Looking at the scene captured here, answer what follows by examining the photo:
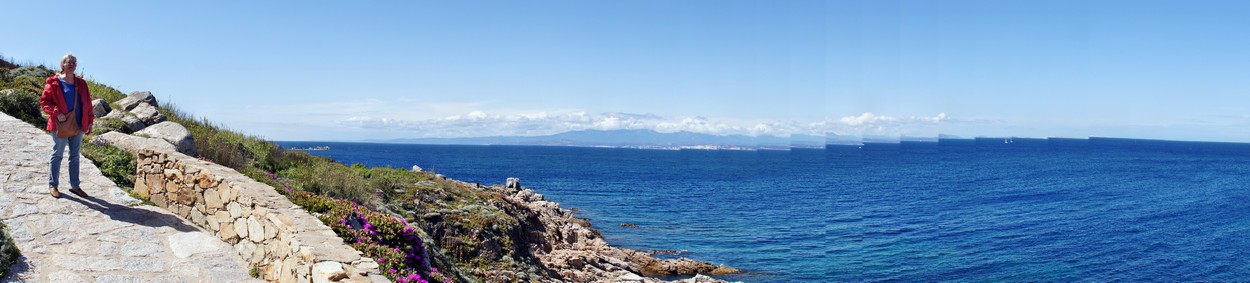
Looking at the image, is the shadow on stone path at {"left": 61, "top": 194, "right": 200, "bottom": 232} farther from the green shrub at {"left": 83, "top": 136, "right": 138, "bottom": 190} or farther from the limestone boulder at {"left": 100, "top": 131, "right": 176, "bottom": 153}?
the limestone boulder at {"left": 100, "top": 131, "right": 176, "bottom": 153}

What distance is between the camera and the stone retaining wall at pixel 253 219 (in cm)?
845

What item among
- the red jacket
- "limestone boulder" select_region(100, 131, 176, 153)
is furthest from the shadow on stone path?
"limestone boulder" select_region(100, 131, 176, 153)

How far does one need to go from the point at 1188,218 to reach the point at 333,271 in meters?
57.1

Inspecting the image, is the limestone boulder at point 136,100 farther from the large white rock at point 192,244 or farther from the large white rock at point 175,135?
the large white rock at point 192,244

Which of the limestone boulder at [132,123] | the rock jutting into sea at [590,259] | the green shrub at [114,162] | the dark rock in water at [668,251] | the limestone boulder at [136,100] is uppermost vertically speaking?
the limestone boulder at [136,100]

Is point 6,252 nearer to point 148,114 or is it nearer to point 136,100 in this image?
point 148,114

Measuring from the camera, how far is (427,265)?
451 inches

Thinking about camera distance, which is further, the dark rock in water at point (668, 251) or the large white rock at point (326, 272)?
the dark rock in water at point (668, 251)

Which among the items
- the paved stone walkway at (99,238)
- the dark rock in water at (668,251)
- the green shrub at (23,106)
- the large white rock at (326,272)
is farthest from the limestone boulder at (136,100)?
the dark rock in water at (668,251)

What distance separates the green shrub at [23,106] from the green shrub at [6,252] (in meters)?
9.91

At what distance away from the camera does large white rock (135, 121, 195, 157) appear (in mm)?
15742

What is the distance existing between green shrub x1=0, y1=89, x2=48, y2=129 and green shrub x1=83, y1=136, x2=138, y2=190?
14.0 ft

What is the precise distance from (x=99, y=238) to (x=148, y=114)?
38.4 feet

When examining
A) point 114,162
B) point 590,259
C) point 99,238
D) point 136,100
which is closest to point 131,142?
point 114,162
